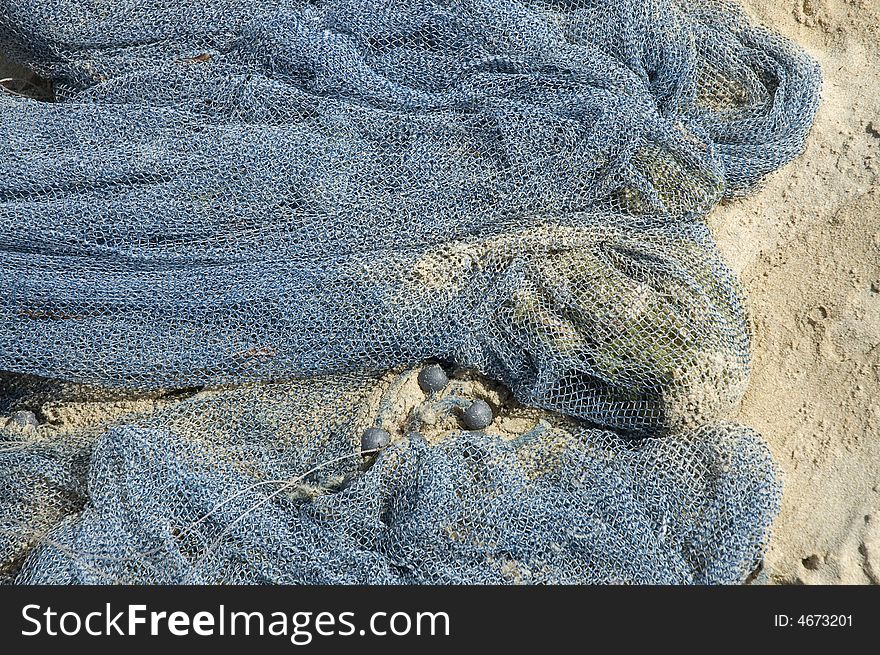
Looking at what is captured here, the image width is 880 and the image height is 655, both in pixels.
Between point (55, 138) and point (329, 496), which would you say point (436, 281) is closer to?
point (329, 496)

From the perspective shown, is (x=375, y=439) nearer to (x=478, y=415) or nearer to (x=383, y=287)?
(x=478, y=415)

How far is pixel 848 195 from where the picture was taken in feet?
10.5

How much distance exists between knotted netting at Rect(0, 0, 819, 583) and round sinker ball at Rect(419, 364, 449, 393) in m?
0.04

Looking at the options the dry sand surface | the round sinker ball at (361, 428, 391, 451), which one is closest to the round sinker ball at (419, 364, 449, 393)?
the round sinker ball at (361, 428, 391, 451)

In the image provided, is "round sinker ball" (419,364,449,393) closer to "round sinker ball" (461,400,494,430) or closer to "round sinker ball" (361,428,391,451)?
"round sinker ball" (461,400,494,430)

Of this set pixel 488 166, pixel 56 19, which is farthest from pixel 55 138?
pixel 488 166

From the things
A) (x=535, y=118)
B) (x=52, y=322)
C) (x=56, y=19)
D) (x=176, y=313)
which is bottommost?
(x=52, y=322)

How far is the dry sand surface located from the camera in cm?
291

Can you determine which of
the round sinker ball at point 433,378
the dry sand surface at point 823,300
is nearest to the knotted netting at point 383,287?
the round sinker ball at point 433,378

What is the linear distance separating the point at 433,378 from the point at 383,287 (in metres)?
0.43

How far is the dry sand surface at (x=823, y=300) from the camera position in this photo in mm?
2906

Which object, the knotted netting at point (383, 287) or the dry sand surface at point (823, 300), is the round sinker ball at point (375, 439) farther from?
the dry sand surface at point (823, 300)

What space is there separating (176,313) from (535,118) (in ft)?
4.80

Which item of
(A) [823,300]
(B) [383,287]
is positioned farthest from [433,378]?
(A) [823,300]
